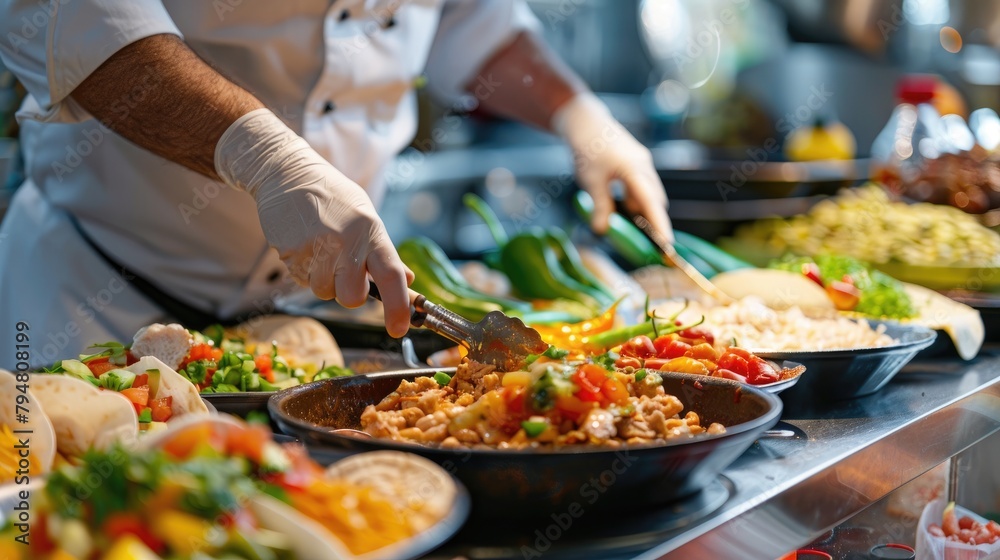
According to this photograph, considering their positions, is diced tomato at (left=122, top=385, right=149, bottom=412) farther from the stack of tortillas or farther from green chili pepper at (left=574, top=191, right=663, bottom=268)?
green chili pepper at (left=574, top=191, right=663, bottom=268)

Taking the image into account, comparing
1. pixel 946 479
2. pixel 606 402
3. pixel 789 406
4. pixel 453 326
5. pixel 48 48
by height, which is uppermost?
pixel 48 48

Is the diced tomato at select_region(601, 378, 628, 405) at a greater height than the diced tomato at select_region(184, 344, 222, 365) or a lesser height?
greater

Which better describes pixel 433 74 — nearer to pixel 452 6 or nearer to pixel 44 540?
pixel 452 6

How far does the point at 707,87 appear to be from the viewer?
22.7 ft

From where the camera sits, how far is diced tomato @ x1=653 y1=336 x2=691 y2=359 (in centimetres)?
167

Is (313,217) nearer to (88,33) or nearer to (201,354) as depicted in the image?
(201,354)

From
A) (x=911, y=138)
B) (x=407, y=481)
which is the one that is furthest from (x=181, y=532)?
(x=911, y=138)

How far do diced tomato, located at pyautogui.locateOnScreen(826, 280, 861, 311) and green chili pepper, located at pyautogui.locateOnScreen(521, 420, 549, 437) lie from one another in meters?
1.40

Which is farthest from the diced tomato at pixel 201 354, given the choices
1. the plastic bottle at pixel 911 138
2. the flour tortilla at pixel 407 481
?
the plastic bottle at pixel 911 138

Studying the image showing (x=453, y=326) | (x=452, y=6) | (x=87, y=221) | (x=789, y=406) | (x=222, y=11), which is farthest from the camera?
(x=452, y=6)

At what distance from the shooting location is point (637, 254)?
2.66 metres

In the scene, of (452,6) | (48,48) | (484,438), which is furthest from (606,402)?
(452,6)

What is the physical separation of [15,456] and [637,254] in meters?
1.87

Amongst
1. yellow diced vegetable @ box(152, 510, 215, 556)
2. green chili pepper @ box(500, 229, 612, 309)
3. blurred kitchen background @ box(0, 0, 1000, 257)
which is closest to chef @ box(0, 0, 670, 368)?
green chili pepper @ box(500, 229, 612, 309)
